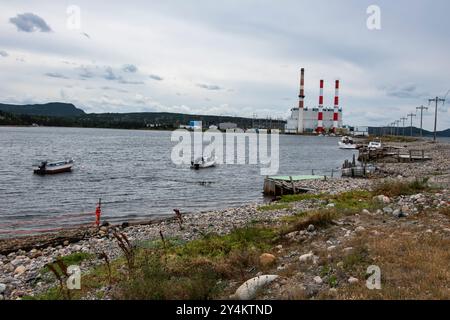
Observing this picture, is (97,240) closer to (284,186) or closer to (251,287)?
(251,287)

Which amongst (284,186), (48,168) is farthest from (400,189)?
(48,168)

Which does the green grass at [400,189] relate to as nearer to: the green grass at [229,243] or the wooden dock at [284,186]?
the green grass at [229,243]

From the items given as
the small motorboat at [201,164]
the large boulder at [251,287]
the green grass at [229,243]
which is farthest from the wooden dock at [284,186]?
the small motorboat at [201,164]

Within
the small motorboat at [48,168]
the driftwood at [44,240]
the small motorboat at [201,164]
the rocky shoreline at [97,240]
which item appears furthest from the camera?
the small motorboat at [201,164]

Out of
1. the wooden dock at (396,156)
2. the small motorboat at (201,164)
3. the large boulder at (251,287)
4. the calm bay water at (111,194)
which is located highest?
the large boulder at (251,287)

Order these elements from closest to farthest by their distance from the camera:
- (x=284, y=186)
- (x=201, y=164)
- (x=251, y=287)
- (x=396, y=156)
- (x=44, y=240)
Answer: (x=251, y=287), (x=44, y=240), (x=284, y=186), (x=396, y=156), (x=201, y=164)

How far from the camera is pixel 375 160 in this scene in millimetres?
65625

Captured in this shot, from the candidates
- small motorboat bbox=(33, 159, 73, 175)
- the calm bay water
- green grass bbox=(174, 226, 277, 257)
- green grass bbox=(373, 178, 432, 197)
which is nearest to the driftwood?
the calm bay water

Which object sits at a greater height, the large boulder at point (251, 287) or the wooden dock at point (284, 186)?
the large boulder at point (251, 287)

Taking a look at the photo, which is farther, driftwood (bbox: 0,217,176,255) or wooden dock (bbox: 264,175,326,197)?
wooden dock (bbox: 264,175,326,197)

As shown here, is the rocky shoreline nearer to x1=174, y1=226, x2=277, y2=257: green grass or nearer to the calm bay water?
x1=174, y1=226, x2=277, y2=257: green grass

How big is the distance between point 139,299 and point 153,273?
1.43 meters

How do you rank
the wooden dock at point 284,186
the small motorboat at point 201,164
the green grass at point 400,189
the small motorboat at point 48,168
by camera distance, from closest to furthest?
the green grass at point 400,189, the wooden dock at point 284,186, the small motorboat at point 48,168, the small motorboat at point 201,164

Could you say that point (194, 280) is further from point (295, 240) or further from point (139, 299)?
point (295, 240)
